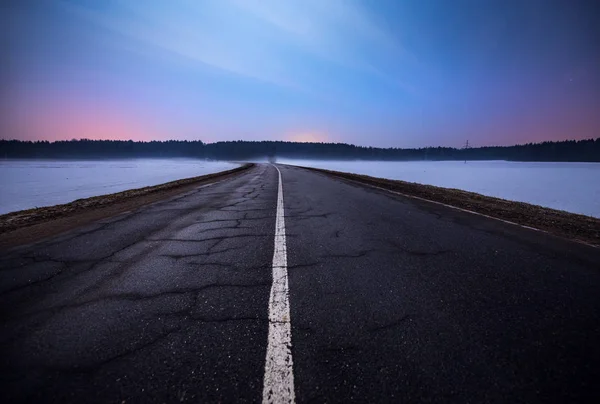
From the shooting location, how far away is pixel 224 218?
6.01 m

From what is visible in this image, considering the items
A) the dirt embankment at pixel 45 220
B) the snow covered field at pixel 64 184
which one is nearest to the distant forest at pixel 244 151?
the snow covered field at pixel 64 184

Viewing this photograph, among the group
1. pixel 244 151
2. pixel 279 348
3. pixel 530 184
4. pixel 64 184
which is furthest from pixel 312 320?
pixel 244 151

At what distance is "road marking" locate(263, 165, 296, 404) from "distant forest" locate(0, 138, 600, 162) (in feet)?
562

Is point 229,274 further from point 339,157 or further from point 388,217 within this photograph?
point 339,157

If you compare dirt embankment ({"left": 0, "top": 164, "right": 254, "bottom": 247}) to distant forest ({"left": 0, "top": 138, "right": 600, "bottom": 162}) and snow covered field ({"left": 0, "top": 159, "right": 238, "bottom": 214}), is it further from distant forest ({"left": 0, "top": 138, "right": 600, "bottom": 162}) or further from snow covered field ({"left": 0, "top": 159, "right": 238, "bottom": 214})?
distant forest ({"left": 0, "top": 138, "right": 600, "bottom": 162})

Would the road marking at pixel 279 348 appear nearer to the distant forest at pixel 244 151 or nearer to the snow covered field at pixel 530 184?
the snow covered field at pixel 530 184

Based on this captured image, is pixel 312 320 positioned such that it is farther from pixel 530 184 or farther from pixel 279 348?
pixel 530 184

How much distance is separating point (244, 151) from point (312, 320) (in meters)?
195

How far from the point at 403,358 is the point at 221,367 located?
46.8 inches

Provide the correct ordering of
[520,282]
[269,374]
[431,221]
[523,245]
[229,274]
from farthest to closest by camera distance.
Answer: [431,221]
[523,245]
[229,274]
[520,282]
[269,374]

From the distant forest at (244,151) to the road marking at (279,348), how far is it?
17121 centimetres

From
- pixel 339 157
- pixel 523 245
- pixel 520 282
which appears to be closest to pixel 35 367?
pixel 520 282

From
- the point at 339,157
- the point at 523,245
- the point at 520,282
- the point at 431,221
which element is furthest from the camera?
the point at 339,157

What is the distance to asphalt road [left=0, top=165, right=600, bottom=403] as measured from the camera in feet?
4.91
